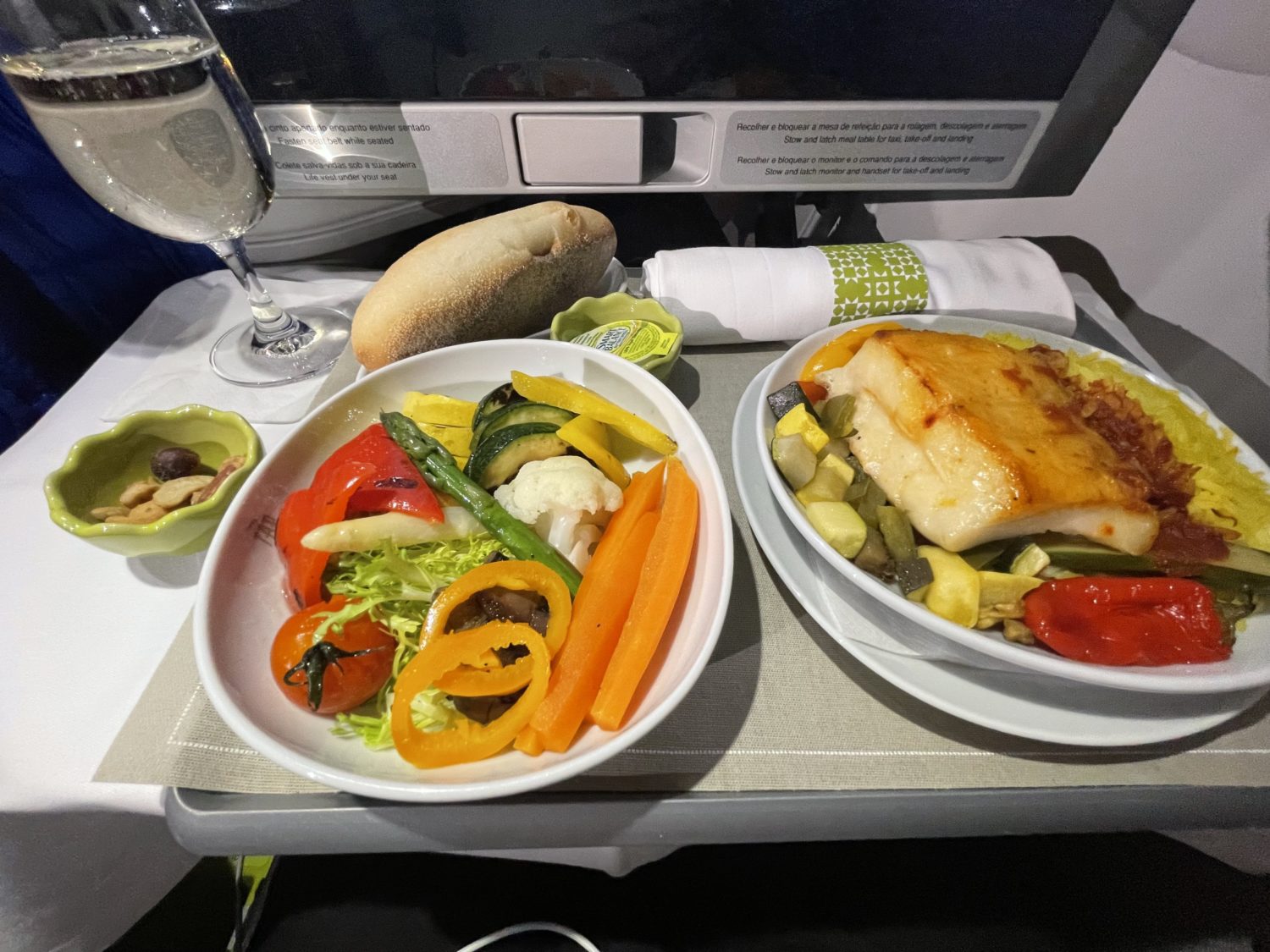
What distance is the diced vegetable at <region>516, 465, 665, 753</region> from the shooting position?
1.97ft

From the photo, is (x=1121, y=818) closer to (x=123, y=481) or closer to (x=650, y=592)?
(x=650, y=592)

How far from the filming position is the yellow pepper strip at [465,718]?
0.59 metres

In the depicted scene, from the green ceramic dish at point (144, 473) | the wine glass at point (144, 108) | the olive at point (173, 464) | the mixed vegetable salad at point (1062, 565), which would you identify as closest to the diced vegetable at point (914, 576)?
the mixed vegetable salad at point (1062, 565)

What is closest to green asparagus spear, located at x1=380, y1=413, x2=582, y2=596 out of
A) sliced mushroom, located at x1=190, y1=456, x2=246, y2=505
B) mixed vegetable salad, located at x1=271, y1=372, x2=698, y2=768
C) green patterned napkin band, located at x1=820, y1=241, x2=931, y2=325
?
mixed vegetable salad, located at x1=271, y1=372, x2=698, y2=768

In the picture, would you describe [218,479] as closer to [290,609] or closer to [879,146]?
[290,609]

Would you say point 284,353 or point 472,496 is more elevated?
point 472,496

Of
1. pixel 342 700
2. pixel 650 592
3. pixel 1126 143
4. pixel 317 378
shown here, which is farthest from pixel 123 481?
pixel 1126 143

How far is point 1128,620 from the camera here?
670 mm

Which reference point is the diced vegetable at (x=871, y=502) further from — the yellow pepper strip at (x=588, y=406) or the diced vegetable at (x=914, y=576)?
the yellow pepper strip at (x=588, y=406)

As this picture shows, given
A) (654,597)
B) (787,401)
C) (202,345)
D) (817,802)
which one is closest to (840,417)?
(787,401)

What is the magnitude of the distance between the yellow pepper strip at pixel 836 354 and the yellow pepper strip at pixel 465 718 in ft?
1.93

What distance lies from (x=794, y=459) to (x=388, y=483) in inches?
20.5

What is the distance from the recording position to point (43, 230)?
3.92ft

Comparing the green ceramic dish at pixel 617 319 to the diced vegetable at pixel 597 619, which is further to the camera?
the green ceramic dish at pixel 617 319
